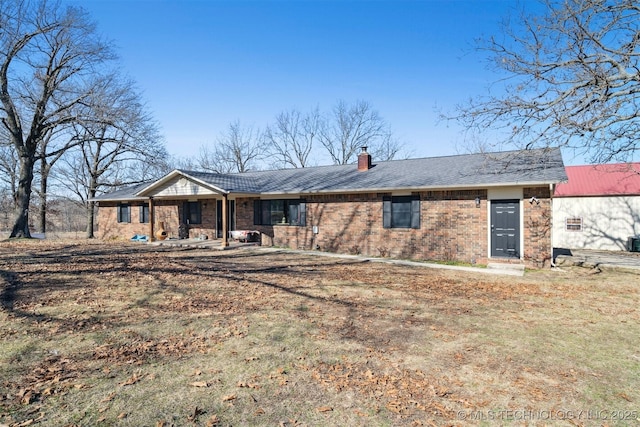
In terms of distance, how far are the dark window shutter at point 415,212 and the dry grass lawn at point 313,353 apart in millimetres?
4655

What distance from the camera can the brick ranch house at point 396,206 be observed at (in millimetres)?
11586

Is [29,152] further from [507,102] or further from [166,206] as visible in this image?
[507,102]

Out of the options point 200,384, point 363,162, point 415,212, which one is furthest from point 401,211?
point 200,384

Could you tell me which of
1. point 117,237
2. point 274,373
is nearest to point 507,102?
point 274,373

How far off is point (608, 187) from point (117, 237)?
27.3 metres

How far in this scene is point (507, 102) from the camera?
9.45m

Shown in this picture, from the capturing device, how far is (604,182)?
18562mm

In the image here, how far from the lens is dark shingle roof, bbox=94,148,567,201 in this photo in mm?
11570

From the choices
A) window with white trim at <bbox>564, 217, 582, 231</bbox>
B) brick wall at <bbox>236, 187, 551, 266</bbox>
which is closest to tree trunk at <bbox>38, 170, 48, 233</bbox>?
brick wall at <bbox>236, 187, 551, 266</bbox>

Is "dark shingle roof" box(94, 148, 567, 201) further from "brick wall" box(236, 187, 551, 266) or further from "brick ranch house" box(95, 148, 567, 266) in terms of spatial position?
"brick wall" box(236, 187, 551, 266)

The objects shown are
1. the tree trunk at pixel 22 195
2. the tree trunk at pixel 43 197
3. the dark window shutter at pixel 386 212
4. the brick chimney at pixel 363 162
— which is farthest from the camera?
the tree trunk at pixel 43 197

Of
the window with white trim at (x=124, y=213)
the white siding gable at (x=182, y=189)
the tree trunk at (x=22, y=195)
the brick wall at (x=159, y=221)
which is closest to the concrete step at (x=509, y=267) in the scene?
the white siding gable at (x=182, y=189)

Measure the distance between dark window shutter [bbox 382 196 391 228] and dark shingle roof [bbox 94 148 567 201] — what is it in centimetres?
60

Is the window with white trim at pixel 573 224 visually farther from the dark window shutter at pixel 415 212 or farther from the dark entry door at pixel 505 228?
the dark window shutter at pixel 415 212
